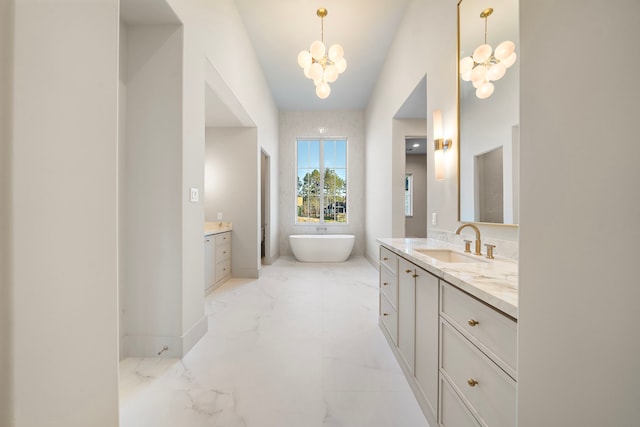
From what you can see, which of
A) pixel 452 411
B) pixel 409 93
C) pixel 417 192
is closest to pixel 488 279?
pixel 452 411

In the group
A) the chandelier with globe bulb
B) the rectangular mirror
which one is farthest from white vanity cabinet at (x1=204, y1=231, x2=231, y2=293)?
the chandelier with globe bulb

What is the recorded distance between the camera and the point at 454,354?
1.07m

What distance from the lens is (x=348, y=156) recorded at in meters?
6.16

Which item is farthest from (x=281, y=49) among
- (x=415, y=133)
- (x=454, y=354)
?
(x=454, y=354)

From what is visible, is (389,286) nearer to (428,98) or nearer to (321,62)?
(428,98)

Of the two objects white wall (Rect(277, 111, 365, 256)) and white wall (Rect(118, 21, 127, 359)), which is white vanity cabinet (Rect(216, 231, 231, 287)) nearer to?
white wall (Rect(118, 21, 127, 359))

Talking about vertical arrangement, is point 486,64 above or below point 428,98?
below

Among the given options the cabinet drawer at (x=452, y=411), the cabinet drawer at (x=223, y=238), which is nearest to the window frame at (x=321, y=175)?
the cabinet drawer at (x=223, y=238)

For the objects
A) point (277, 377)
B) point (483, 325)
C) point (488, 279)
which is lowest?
point (277, 377)

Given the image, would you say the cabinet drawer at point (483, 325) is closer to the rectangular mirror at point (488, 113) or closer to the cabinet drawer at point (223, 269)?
the rectangular mirror at point (488, 113)

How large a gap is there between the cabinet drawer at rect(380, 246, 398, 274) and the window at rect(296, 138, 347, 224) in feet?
13.2

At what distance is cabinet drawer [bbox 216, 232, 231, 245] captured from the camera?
146 inches
